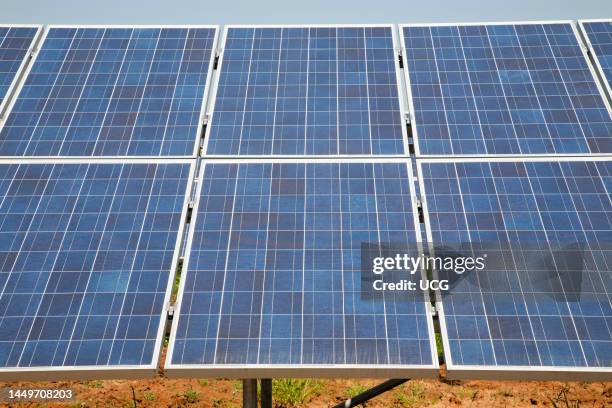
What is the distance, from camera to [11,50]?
10258mm

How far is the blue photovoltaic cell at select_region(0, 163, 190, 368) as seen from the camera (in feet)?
20.4

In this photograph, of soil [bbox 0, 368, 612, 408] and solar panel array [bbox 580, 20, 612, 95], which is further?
soil [bbox 0, 368, 612, 408]

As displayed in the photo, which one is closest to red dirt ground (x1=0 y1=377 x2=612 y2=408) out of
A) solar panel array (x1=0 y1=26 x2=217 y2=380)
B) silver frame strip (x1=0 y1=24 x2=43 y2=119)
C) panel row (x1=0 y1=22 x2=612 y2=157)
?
solar panel array (x1=0 y1=26 x2=217 y2=380)

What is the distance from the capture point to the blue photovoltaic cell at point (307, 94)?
28.2ft

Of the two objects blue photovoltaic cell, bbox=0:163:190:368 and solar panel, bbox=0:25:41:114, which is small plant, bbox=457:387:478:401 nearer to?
blue photovoltaic cell, bbox=0:163:190:368

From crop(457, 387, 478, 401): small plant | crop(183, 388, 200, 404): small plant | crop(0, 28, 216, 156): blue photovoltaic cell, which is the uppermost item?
crop(0, 28, 216, 156): blue photovoltaic cell

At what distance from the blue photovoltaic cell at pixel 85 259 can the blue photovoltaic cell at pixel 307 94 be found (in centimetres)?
153

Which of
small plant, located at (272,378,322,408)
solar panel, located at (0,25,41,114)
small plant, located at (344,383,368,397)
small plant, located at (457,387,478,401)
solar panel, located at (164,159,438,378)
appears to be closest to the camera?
solar panel, located at (164,159,438,378)

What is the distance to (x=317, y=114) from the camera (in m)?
9.06

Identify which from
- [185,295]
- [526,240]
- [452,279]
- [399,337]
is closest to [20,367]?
[185,295]

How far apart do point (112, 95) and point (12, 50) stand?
2766 millimetres

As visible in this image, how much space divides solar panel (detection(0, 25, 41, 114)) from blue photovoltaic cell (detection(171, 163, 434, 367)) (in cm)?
463

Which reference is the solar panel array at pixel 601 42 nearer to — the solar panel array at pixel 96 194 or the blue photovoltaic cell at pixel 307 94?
the blue photovoltaic cell at pixel 307 94

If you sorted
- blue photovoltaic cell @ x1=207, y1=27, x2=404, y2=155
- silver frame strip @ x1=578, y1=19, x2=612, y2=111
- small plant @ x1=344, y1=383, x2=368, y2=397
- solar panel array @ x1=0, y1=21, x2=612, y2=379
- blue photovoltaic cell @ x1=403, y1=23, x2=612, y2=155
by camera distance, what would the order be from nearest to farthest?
1. solar panel array @ x1=0, y1=21, x2=612, y2=379
2. blue photovoltaic cell @ x1=403, y1=23, x2=612, y2=155
3. blue photovoltaic cell @ x1=207, y1=27, x2=404, y2=155
4. silver frame strip @ x1=578, y1=19, x2=612, y2=111
5. small plant @ x1=344, y1=383, x2=368, y2=397
